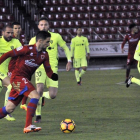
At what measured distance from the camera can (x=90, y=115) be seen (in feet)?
31.7

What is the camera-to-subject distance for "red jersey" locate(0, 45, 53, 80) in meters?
7.41

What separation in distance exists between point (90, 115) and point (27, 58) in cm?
262

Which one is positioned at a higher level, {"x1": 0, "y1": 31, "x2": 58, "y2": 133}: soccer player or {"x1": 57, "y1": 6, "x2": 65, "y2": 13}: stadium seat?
{"x1": 0, "y1": 31, "x2": 58, "y2": 133}: soccer player

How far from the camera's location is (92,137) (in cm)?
710

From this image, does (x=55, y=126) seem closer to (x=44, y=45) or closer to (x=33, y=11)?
(x=44, y=45)

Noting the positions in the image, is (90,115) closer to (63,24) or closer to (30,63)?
(30,63)

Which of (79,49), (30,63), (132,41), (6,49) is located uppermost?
(30,63)

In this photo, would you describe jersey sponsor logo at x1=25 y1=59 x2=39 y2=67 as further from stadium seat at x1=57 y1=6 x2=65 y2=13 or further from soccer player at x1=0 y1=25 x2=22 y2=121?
stadium seat at x1=57 y1=6 x2=65 y2=13

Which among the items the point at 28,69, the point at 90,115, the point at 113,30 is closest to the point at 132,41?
the point at 90,115

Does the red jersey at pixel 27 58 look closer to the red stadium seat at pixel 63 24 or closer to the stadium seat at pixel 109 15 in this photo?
the red stadium seat at pixel 63 24

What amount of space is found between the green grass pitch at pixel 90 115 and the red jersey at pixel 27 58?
95 cm

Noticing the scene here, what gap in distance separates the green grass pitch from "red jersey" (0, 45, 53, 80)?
95 centimetres

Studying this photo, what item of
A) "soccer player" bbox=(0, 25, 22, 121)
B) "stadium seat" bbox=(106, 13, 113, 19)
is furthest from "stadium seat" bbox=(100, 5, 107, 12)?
"soccer player" bbox=(0, 25, 22, 121)

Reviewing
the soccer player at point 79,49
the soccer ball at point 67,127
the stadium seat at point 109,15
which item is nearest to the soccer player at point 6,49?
the soccer ball at point 67,127
